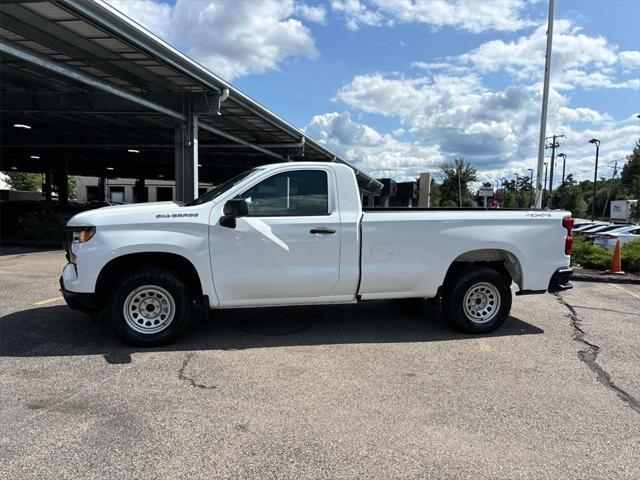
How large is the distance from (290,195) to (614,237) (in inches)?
620

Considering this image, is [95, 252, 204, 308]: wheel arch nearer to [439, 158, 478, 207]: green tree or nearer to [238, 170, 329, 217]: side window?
[238, 170, 329, 217]: side window

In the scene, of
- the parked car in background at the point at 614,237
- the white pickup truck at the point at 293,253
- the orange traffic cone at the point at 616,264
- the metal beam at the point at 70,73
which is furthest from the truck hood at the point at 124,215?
the parked car in background at the point at 614,237

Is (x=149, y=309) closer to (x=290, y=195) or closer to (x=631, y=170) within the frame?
(x=290, y=195)

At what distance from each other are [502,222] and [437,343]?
1690 millimetres

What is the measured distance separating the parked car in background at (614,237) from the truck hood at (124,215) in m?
13.7

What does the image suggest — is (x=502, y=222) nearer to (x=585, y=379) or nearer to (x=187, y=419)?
(x=585, y=379)

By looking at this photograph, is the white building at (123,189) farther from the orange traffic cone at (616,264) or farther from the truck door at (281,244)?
the truck door at (281,244)

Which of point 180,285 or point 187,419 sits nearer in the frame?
point 187,419

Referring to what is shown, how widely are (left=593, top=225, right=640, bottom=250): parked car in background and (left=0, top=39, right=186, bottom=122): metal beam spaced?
1369 centimetres

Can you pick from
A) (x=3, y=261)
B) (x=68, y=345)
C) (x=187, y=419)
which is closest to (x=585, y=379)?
(x=187, y=419)

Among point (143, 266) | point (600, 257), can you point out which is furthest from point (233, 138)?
point (143, 266)

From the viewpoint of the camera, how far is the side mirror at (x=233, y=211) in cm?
508

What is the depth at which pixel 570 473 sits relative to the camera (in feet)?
10.1

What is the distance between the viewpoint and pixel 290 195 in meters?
5.55
